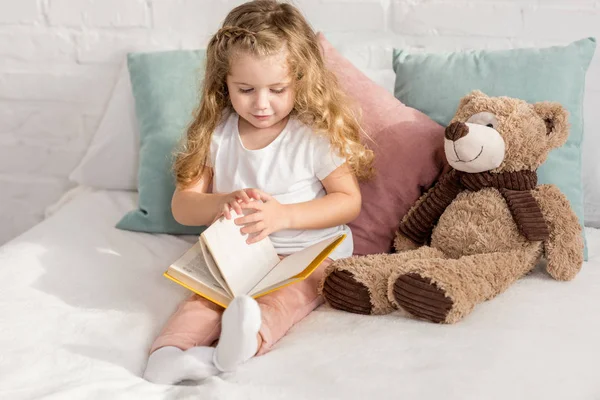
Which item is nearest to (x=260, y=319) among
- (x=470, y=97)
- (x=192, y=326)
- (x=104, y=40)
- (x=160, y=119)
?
(x=192, y=326)

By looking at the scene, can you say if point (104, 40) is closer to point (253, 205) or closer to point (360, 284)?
point (253, 205)

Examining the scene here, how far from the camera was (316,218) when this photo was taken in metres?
1.43

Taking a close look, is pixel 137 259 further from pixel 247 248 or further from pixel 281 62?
pixel 281 62

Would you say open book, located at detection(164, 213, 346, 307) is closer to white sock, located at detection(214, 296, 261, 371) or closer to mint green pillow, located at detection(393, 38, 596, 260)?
white sock, located at detection(214, 296, 261, 371)

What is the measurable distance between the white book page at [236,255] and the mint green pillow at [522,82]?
52 centimetres

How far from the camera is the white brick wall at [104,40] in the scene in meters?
1.84

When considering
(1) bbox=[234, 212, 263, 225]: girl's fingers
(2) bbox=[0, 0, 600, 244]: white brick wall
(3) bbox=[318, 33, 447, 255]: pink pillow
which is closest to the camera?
(1) bbox=[234, 212, 263, 225]: girl's fingers

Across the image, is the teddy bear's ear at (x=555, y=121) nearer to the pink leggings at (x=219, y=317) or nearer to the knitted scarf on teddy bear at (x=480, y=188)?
the knitted scarf on teddy bear at (x=480, y=188)

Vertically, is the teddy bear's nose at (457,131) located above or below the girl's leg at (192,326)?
above

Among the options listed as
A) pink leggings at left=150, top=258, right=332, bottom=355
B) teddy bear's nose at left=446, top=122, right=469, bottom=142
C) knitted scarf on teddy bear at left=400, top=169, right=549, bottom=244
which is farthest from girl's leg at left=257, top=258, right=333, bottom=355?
teddy bear's nose at left=446, top=122, right=469, bottom=142

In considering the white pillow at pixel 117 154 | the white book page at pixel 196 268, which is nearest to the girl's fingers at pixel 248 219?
the white book page at pixel 196 268

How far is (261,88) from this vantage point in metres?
1.40

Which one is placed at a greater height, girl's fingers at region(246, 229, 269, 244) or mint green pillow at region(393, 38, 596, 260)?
mint green pillow at region(393, 38, 596, 260)

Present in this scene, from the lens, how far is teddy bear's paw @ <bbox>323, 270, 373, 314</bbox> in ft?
4.28
